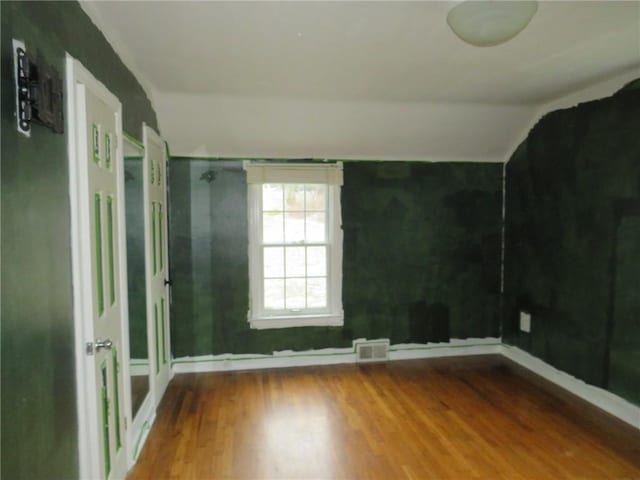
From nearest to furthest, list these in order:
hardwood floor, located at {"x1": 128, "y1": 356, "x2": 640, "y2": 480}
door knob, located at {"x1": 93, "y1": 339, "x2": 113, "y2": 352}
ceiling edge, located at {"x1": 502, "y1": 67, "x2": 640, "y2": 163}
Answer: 1. door knob, located at {"x1": 93, "y1": 339, "x2": 113, "y2": 352}
2. hardwood floor, located at {"x1": 128, "y1": 356, "x2": 640, "y2": 480}
3. ceiling edge, located at {"x1": 502, "y1": 67, "x2": 640, "y2": 163}

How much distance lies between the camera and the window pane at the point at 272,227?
171 inches

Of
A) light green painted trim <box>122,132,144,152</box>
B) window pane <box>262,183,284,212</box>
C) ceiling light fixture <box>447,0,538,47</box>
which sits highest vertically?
ceiling light fixture <box>447,0,538,47</box>

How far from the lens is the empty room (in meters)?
1.70

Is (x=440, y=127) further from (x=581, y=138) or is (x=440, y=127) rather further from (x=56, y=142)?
(x=56, y=142)

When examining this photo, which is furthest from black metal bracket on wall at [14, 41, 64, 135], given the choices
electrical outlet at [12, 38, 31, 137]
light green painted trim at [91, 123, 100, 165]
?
light green painted trim at [91, 123, 100, 165]

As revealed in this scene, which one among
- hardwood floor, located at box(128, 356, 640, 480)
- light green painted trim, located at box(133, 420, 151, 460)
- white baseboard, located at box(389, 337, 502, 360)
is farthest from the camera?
white baseboard, located at box(389, 337, 502, 360)

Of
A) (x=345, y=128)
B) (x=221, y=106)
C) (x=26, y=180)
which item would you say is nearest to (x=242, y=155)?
(x=221, y=106)

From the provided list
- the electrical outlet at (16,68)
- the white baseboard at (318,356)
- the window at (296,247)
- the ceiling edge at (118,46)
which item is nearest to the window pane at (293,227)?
the window at (296,247)

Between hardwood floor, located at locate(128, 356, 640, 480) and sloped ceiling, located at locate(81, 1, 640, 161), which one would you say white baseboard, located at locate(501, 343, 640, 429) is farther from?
sloped ceiling, located at locate(81, 1, 640, 161)

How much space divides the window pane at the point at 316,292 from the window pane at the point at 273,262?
33 cm

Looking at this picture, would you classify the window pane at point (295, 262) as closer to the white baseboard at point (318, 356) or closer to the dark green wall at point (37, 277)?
the white baseboard at point (318, 356)

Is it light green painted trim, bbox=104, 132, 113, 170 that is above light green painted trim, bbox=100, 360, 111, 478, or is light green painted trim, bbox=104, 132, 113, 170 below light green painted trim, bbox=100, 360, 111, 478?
above

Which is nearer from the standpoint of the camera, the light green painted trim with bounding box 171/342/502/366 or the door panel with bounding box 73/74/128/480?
the door panel with bounding box 73/74/128/480

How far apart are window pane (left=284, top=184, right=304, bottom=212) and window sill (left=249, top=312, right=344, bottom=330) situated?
1.08m
